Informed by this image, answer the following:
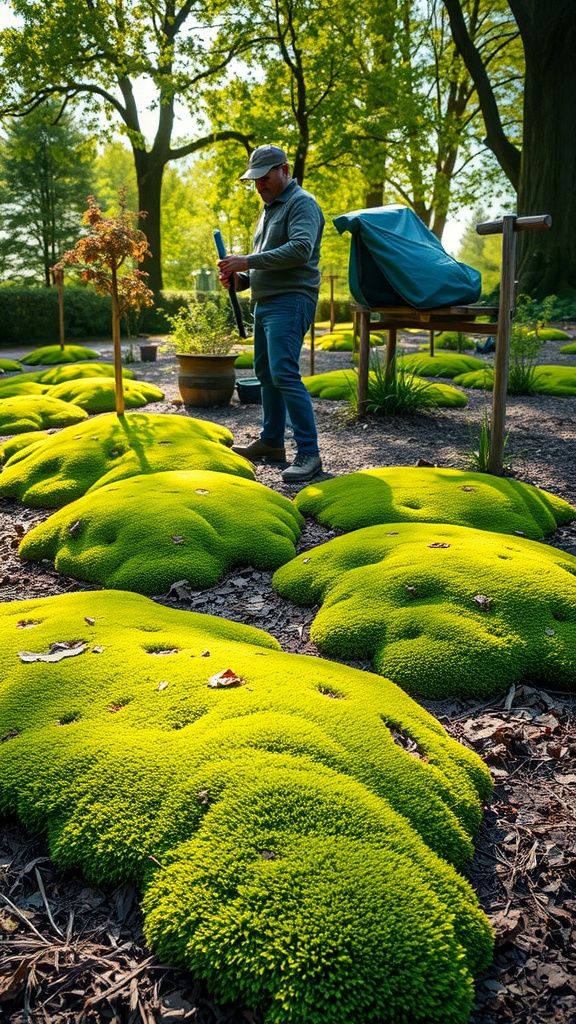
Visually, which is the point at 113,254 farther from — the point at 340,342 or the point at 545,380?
the point at 340,342

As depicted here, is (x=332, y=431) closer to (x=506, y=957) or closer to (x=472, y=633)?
(x=472, y=633)

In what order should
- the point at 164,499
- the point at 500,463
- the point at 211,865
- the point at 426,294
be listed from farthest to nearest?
the point at 426,294, the point at 500,463, the point at 164,499, the point at 211,865

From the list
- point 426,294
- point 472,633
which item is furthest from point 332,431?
point 472,633

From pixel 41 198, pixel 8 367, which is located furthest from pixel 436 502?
pixel 41 198

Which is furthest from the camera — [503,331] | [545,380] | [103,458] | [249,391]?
[545,380]

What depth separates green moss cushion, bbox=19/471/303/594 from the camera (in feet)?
12.9

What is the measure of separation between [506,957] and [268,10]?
2217 centimetres

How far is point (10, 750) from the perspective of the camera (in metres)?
2.15

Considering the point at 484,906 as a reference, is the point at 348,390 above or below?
above

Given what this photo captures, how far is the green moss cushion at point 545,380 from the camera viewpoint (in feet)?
32.4

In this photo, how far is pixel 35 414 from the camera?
8.38 metres

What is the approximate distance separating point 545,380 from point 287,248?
5.97 metres

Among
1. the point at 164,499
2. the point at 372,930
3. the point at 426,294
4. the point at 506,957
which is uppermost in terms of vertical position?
the point at 426,294

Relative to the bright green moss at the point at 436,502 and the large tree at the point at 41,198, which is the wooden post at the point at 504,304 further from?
the large tree at the point at 41,198
